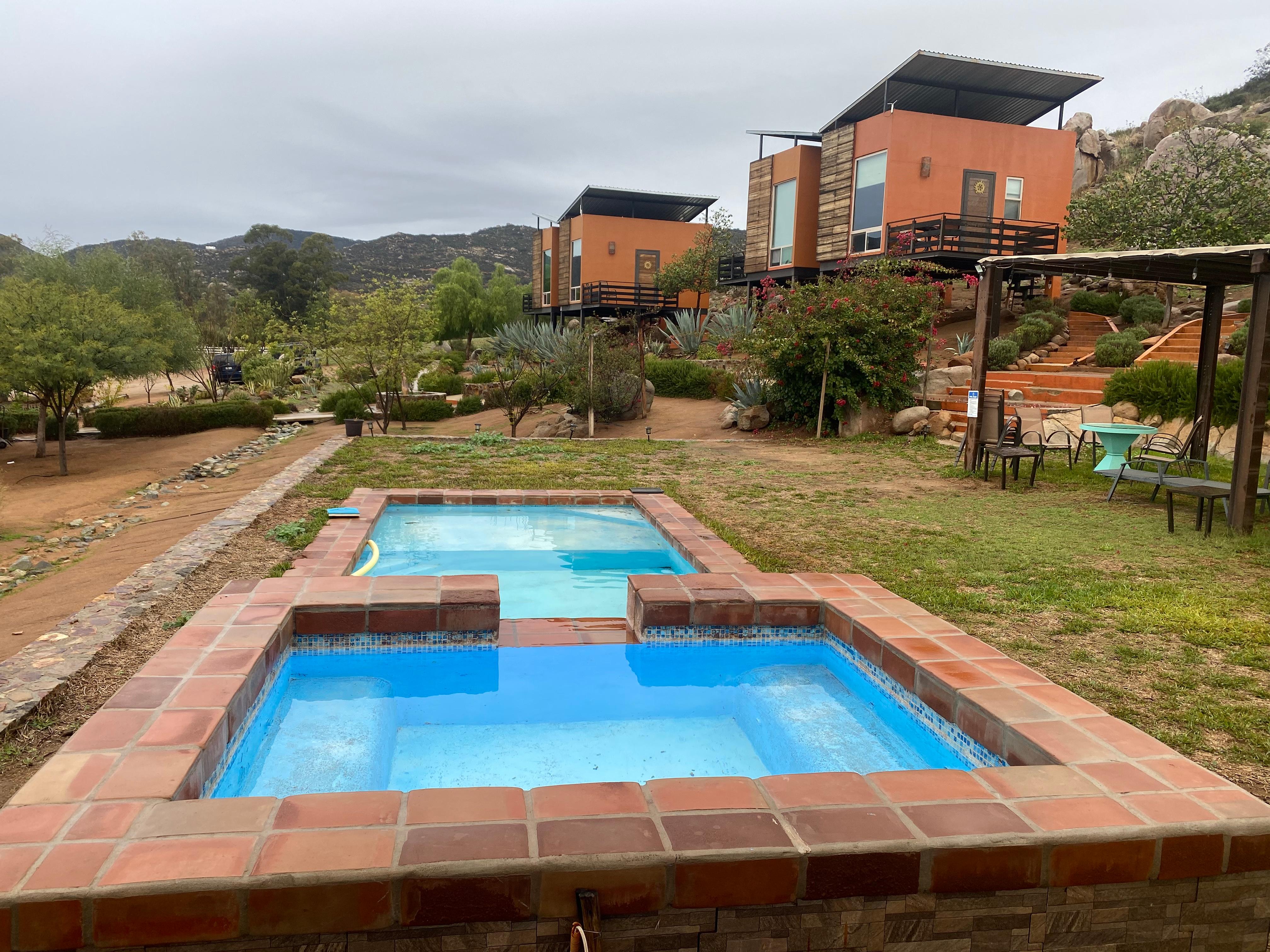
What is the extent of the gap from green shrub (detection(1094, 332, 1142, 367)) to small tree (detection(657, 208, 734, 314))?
14.8m

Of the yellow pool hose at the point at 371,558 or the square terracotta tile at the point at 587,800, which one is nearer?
the square terracotta tile at the point at 587,800

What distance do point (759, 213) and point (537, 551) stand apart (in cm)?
1941

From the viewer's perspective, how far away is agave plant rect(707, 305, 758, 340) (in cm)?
2045

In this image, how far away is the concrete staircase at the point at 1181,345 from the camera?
1307 centimetres

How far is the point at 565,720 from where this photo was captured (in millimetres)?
3646

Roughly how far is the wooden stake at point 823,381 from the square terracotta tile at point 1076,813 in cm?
1171

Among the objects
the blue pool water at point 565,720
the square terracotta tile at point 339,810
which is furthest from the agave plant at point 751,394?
the square terracotta tile at point 339,810

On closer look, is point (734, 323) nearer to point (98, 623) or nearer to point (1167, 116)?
point (98, 623)

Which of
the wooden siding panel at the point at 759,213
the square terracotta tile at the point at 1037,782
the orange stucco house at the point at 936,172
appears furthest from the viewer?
the wooden siding panel at the point at 759,213

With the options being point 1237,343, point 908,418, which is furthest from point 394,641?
point 1237,343

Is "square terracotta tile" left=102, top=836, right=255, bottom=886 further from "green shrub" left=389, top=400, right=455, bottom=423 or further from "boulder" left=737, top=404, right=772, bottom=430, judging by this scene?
"green shrub" left=389, top=400, right=455, bottom=423

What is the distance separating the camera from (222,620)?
361cm

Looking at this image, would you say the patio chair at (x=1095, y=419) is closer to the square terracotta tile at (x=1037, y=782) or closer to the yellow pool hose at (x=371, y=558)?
the yellow pool hose at (x=371, y=558)

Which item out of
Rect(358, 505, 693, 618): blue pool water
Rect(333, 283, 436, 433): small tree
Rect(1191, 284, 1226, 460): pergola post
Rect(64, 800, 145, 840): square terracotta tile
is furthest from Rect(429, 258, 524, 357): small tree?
Rect(64, 800, 145, 840): square terracotta tile
